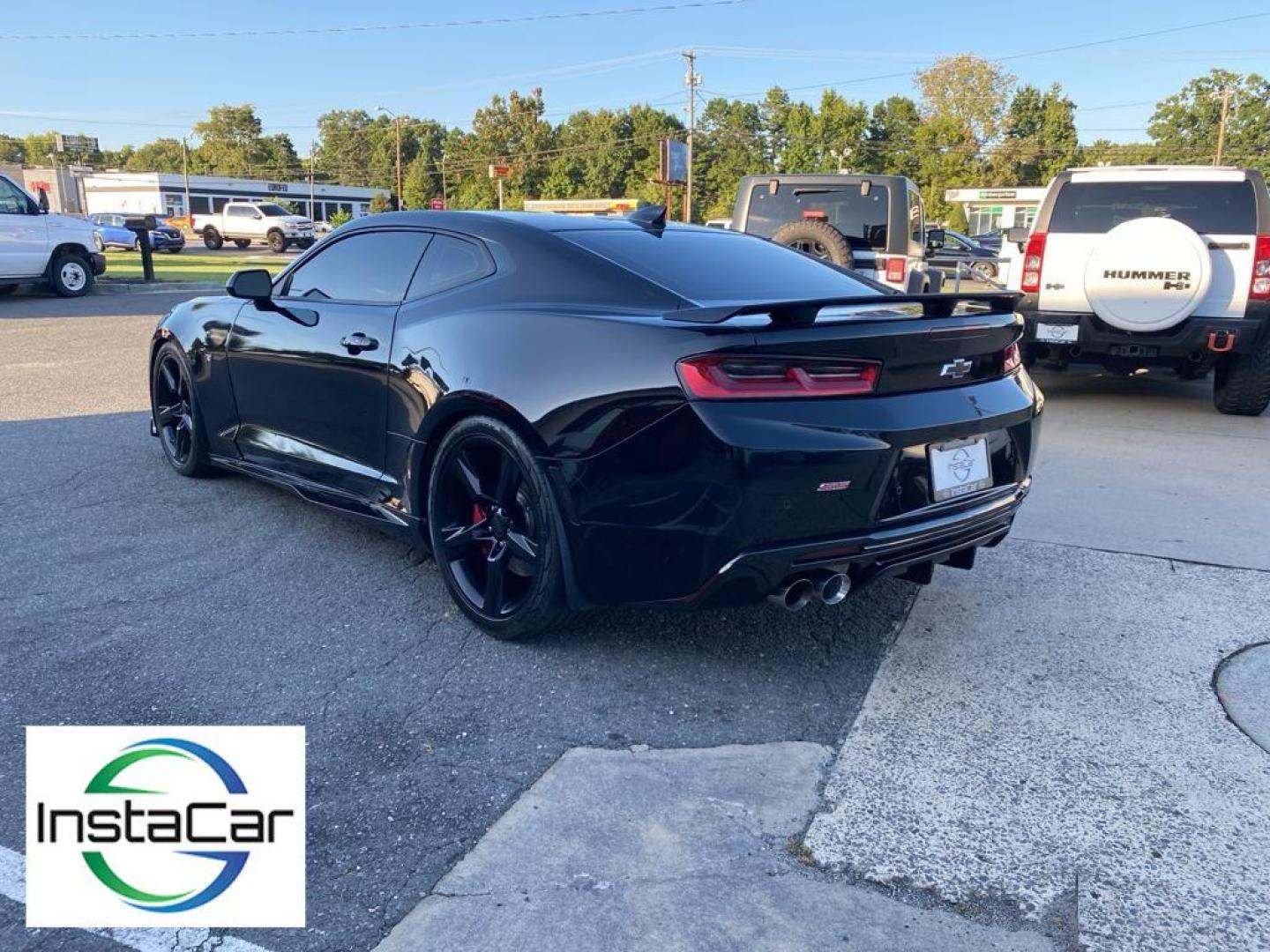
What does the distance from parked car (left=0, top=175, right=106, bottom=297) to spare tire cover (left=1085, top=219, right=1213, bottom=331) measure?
14.4 m

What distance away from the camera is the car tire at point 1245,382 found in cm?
729

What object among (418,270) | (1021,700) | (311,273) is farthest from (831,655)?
(311,273)

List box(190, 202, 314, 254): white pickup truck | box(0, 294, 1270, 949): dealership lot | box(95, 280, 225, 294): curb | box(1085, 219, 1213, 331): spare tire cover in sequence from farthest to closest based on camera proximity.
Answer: box(190, 202, 314, 254): white pickup truck, box(95, 280, 225, 294): curb, box(1085, 219, 1213, 331): spare tire cover, box(0, 294, 1270, 949): dealership lot

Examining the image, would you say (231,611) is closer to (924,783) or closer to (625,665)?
(625,665)

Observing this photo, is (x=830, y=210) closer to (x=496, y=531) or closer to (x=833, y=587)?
(x=496, y=531)

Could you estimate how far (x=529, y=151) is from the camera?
323 ft

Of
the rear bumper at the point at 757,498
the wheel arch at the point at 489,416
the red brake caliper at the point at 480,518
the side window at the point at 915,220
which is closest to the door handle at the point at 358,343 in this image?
the wheel arch at the point at 489,416

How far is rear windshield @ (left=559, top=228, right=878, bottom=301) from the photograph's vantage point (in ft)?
11.2

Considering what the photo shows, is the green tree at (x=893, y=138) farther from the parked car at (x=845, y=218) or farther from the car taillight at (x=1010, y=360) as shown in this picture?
the car taillight at (x=1010, y=360)

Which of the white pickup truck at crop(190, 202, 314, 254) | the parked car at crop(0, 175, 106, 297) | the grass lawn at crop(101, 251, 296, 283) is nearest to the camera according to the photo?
the parked car at crop(0, 175, 106, 297)

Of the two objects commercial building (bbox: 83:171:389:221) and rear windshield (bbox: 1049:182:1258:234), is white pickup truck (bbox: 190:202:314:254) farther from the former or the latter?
rear windshield (bbox: 1049:182:1258:234)

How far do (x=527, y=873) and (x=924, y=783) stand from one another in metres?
1.09

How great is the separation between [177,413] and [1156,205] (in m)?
7.17

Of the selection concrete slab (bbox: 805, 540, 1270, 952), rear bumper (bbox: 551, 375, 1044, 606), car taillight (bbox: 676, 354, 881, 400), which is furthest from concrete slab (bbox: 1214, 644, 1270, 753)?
car taillight (bbox: 676, 354, 881, 400)
